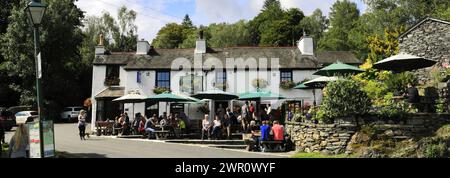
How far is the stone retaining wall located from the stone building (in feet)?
31.7

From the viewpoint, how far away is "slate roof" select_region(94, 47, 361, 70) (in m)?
32.3

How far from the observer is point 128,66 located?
32281mm

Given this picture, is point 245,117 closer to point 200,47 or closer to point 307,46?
point 200,47

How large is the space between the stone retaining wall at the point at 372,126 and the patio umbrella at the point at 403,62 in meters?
2.69

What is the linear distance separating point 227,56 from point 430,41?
13348 millimetres

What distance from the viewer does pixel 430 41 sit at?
86.9 ft

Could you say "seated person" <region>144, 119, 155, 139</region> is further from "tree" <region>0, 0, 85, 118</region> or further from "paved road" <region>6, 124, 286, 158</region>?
"tree" <region>0, 0, 85, 118</region>

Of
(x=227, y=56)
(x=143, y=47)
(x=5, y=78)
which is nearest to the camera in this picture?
(x=227, y=56)

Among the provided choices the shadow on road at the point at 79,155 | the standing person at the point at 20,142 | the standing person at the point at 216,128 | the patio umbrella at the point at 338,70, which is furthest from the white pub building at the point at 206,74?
the standing person at the point at 20,142

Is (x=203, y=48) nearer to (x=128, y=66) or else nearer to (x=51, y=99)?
(x=128, y=66)

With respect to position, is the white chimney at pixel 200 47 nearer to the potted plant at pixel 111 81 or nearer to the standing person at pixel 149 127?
the potted plant at pixel 111 81

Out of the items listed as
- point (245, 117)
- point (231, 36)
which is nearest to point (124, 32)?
point (231, 36)
